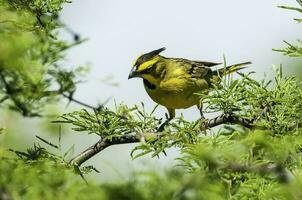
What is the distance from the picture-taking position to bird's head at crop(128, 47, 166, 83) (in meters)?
6.59

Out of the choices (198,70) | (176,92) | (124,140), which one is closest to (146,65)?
(176,92)

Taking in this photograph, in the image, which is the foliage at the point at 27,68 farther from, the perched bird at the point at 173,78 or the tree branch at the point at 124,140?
the perched bird at the point at 173,78

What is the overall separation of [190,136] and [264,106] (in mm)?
496

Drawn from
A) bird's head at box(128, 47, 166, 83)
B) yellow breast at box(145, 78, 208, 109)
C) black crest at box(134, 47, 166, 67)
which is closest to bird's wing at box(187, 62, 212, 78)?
yellow breast at box(145, 78, 208, 109)

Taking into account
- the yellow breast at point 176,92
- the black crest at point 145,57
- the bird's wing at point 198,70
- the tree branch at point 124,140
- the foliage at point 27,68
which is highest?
the foliage at point 27,68

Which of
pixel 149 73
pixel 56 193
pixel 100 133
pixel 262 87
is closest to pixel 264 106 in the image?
pixel 262 87

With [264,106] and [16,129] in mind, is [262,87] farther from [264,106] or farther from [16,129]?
[16,129]

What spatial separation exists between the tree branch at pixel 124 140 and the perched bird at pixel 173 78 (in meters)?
2.47

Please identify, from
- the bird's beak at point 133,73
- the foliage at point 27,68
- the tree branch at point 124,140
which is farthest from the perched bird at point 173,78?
the foliage at point 27,68

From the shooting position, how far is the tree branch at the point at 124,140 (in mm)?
3377

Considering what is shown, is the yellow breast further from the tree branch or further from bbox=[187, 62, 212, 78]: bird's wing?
the tree branch

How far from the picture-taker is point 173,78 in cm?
672

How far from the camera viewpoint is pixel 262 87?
3619 mm

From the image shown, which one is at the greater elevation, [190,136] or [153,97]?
[190,136]
